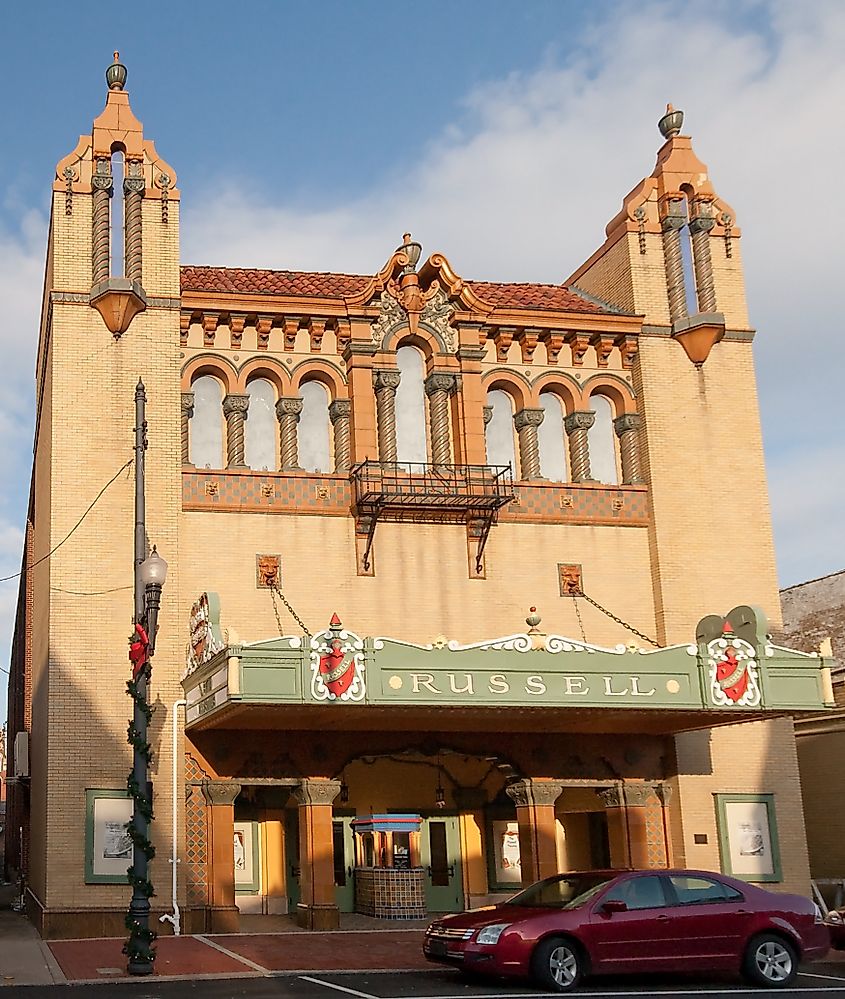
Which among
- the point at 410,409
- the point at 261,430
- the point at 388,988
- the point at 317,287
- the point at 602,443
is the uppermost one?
the point at 317,287

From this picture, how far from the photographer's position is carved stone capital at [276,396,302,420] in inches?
1105

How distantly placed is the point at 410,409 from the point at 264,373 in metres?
3.15

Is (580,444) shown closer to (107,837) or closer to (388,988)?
(107,837)

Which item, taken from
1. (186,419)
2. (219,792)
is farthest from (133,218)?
(219,792)

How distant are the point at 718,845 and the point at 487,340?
453 inches

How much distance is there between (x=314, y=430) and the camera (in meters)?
28.5

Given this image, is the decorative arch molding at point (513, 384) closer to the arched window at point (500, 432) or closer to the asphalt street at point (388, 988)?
the arched window at point (500, 432)

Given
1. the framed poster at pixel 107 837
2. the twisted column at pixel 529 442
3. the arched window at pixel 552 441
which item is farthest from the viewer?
the arched window at pixel 552 441

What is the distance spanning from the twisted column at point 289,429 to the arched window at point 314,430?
30 centimetres

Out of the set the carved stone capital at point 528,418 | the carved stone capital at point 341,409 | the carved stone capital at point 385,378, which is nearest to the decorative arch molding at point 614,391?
the carved stone capital at point 528,418

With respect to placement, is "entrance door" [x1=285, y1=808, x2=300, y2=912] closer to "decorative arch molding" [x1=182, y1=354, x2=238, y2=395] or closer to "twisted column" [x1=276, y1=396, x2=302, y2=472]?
"twisted column" [x1=276, y1=396, x2=302, y2=472]

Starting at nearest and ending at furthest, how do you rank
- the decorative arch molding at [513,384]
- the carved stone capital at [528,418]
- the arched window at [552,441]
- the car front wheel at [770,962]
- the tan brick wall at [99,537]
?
the car front wheel at [770,962] → the tan brick wall at [99,537] → the carved stone capital at [528,418] → the decorative arch molding at [513,384] → the arched window at [552,441]

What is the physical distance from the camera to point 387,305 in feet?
94.7

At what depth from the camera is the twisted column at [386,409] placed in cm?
2812
